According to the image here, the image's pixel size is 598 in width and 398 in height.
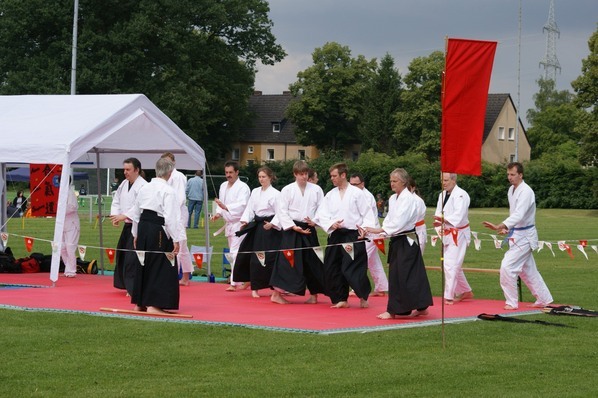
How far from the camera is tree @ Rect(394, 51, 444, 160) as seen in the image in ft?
266

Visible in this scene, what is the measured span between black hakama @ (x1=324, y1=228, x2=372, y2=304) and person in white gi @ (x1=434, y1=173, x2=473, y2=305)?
124cm

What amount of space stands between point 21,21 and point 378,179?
67.4 ft

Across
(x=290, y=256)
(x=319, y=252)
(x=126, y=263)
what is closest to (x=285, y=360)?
(x=319, y=252)

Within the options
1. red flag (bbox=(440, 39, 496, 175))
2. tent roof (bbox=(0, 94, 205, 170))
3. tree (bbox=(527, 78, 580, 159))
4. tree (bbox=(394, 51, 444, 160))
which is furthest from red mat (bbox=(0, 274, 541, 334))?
tree (bbox=(527, 78, 580, 159))

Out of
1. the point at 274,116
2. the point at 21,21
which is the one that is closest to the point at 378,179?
the point at 21,21

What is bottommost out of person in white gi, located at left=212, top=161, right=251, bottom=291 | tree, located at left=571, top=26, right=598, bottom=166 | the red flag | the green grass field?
the green grass field

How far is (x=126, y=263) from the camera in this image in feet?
53.4

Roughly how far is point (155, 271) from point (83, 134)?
4181mm

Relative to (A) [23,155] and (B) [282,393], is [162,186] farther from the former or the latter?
(B) [282,393]

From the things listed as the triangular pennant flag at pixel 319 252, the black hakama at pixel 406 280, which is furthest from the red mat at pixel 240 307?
the triangular pennant flag at pixel 319 252

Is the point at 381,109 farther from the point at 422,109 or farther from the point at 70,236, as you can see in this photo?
the point at 70,236

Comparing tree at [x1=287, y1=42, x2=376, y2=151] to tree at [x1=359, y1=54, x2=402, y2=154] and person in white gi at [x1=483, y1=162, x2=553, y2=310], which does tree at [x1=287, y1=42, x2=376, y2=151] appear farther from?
person in white gi at [x1=483, y1=162, x2=553, y2=310]

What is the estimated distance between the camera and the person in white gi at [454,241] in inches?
613

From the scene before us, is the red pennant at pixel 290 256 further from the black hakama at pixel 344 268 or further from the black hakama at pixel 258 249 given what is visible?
the black hakama at pixel 344 268
